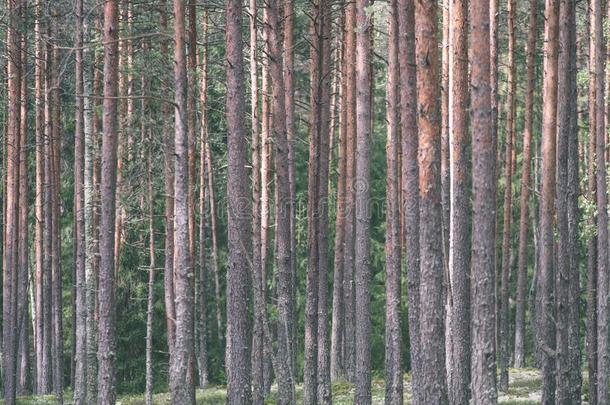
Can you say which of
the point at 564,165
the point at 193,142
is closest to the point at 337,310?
the point at 193,142

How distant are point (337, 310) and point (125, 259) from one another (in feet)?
28.0

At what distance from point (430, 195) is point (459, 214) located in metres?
2.35

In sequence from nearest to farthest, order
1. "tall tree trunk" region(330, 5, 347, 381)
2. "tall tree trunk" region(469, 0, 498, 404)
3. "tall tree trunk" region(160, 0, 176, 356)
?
"tall tree trunk" region(469, 0, 498, 404)
"tall tree trunk" region(160, 0, 176, 356)
"tall tree trunk" region(330, 5, 347, 381)

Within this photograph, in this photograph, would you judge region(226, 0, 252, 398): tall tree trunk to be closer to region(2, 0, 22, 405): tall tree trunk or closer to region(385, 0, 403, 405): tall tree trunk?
region(385, 0, 403, 405): tall tree trunk

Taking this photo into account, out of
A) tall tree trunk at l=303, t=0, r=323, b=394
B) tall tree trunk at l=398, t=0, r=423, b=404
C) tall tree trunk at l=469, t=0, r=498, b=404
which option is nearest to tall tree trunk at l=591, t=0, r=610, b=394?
tall tree trunk at l=398, t=0, r=423, b=404

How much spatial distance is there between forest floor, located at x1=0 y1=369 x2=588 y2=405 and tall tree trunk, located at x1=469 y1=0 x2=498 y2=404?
934cm

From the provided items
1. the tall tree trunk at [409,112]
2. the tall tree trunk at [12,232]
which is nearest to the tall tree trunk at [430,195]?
the tall tree trunk at [409,112]

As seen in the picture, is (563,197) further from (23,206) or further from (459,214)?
(23,206)

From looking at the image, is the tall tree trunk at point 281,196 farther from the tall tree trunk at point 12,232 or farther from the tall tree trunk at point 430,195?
the tall tree trunk at point 12,232

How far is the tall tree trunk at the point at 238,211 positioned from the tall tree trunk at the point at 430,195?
2.69m

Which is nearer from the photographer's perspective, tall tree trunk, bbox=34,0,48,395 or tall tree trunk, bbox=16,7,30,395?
tall tree trunk, bbox=16,7,30,395

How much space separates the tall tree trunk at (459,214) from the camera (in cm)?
1500

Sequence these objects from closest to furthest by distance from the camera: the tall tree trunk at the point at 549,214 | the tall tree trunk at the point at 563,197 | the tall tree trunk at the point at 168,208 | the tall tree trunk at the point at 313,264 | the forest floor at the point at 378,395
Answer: the tall tree trunk at the point at 563,197, the tall tree trunk at the point at 549,214, the tall tree trunk at the point at 313,264, the tall tree trunk at the point at 168,208, the forest floor at the point at 378,395

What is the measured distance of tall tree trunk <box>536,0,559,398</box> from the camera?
707 inches
